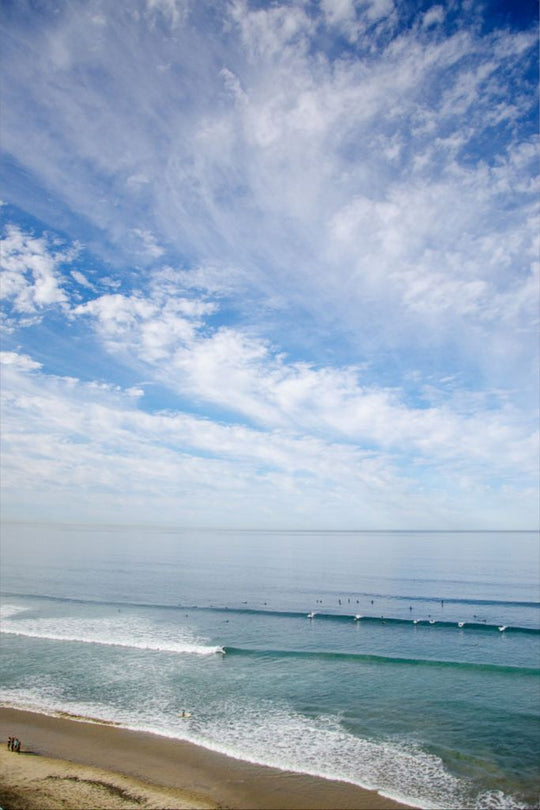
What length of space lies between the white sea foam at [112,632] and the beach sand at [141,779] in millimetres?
17023

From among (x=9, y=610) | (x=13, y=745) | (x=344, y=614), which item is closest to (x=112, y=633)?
(x=9, y=610)

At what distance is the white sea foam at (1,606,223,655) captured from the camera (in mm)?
41750

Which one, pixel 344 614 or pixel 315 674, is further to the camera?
pixel 344 614

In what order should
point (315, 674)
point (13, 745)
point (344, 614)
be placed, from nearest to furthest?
point (13, 745) → point (315, 674) → point (344, 614)

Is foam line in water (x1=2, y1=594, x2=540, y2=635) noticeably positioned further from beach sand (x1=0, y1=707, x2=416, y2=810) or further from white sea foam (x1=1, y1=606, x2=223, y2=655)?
beach sand (x1=0, y1=707, x2=416, y2=810)

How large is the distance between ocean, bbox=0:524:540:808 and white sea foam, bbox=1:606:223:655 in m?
0.20

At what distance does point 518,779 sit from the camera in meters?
20.8

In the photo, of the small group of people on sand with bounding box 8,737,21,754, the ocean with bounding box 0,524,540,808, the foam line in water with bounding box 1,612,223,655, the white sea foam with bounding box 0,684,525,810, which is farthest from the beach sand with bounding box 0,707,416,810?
the foam line in water with bounding box 1,612,223,655

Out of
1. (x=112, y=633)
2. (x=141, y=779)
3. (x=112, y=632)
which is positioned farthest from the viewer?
(x=112, y=632)

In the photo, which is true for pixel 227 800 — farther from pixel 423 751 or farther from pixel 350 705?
pixel 350 705

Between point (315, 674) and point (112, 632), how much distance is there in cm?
2196

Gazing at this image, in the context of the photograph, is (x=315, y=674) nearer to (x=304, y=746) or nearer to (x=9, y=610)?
(x=304, y=746)

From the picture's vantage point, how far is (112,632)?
4622cm

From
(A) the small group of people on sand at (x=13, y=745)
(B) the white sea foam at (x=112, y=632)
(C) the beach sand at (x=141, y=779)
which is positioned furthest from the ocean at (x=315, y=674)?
(A) the small group of people on sand at (x=13, y=745)
